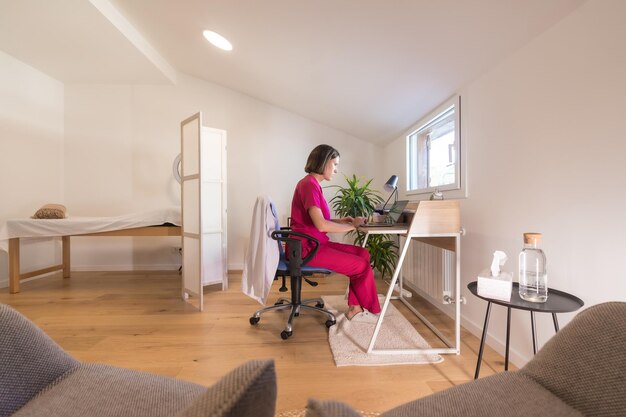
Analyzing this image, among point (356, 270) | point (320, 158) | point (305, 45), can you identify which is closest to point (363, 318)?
point (356, 270)

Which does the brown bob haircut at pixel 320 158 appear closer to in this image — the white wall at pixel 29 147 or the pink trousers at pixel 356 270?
the pink trousers at pixel 356 270

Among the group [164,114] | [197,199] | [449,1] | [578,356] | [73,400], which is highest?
[164,114]

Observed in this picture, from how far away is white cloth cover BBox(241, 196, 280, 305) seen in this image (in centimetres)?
204

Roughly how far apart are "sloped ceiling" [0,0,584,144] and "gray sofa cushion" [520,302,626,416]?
1444 mm

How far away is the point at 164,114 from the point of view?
13.7 ft

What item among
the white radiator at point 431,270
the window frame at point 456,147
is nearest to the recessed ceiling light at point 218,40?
the window frame at point 456,147

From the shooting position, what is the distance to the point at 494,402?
0.71 meters

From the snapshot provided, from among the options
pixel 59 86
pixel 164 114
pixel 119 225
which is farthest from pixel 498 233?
pixel 59 86

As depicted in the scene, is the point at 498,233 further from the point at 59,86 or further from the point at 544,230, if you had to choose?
the point at 59,86

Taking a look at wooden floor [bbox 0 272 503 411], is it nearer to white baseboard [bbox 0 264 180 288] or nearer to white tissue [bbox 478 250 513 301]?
white tissue [bbox 478 250 513 301]

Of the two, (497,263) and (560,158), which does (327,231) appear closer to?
(497,263)

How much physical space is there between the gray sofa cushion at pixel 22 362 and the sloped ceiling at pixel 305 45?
2.16 metres

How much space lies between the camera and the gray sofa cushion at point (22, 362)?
2.37 feet

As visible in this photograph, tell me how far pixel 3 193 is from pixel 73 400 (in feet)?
13.6
